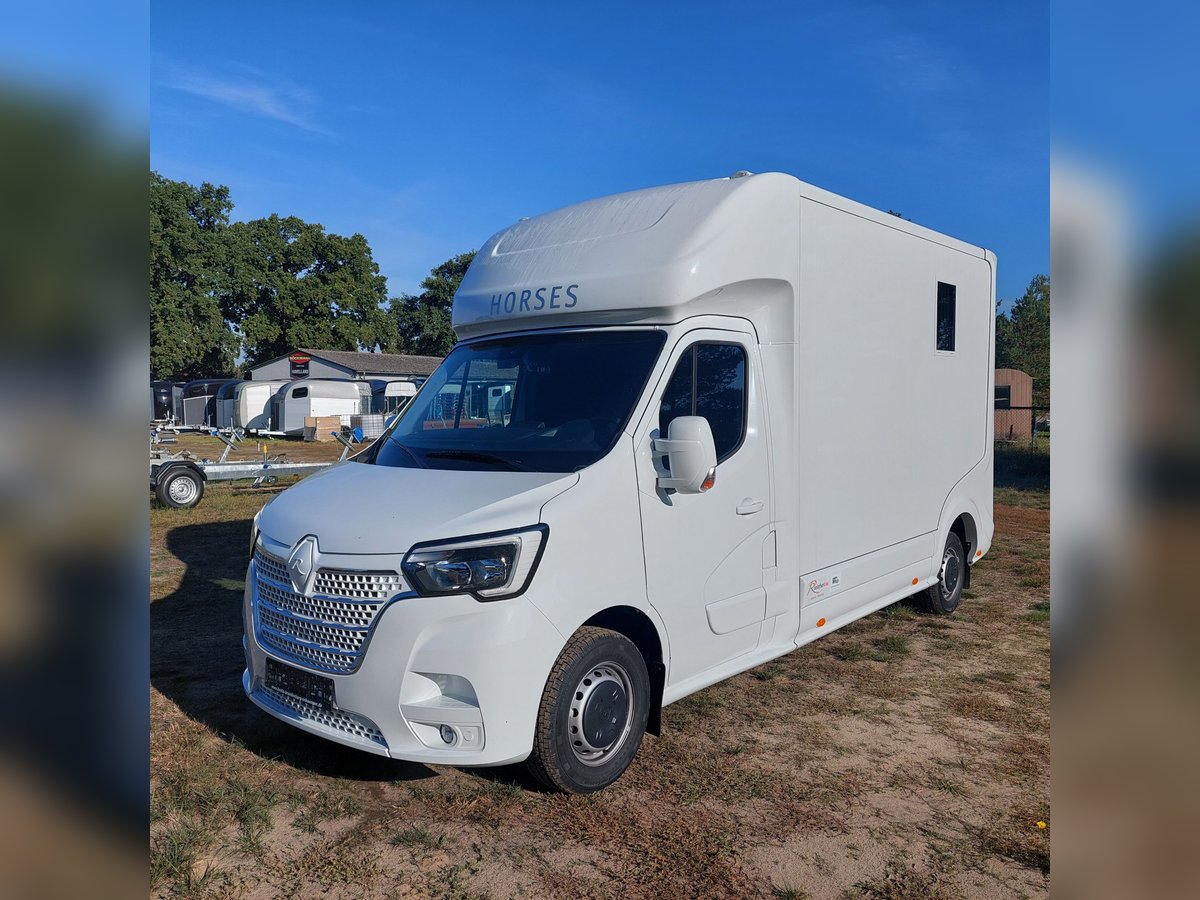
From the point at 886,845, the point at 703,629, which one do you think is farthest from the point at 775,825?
the point at 703,629

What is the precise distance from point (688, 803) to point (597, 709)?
67 centimetres

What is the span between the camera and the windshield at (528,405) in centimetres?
466

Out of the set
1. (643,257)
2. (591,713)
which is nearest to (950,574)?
(643,257)

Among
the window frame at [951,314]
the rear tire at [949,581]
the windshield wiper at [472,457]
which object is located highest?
the window frame at [951,314]

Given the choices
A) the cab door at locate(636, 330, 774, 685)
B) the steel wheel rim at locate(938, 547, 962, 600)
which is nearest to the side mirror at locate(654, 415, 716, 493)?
the cab door at locate(636, 330, 774, 685)

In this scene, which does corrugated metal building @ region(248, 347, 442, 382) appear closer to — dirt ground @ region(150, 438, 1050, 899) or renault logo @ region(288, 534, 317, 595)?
dirt ground @ region(150, 438, 1050, 899)

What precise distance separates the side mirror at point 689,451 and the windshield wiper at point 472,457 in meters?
0.82

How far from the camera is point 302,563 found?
4.27m

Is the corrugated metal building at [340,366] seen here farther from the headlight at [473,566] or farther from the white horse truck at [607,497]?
the headlight at [473,566]

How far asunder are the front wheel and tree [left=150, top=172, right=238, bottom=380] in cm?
4721

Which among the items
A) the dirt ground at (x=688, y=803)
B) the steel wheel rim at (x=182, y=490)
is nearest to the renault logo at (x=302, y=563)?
the dirt ground at (x=688, y=803)
